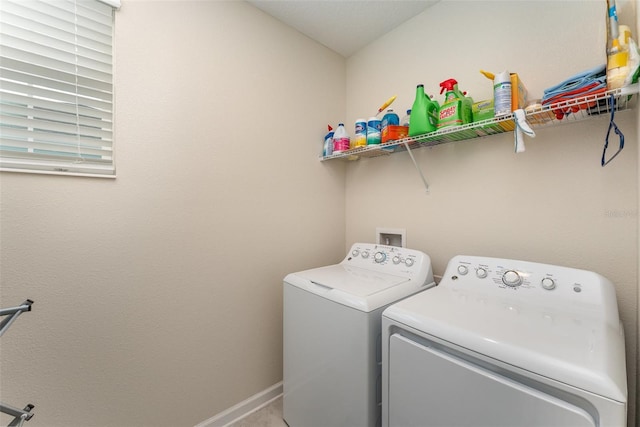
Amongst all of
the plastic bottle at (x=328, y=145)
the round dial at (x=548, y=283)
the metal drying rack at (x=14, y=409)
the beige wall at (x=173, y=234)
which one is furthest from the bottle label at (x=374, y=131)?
the metal drying rack at (x=14, y=409)

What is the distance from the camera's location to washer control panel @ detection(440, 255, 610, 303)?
105cm

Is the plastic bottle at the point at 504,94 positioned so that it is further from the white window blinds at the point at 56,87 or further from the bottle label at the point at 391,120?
the white window blinds at the point at 56,87

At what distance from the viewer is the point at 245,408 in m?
1.70

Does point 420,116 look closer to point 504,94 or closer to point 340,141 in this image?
point 504,94

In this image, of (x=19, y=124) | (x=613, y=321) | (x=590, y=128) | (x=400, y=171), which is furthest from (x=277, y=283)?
(x=590, y=128)

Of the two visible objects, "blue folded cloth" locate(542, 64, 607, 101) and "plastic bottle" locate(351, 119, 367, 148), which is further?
"plastic bottle" locate(351, 119, 367, 148)

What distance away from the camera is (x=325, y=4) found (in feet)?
5.67

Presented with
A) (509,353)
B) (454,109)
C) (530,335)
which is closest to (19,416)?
(509,353)

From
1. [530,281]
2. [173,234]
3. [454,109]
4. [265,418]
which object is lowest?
[265,418]

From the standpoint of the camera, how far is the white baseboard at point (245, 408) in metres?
1.58

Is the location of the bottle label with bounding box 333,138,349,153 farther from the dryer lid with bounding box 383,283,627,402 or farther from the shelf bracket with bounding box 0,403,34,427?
the shelf bracket with bounding box 0,403,34,427

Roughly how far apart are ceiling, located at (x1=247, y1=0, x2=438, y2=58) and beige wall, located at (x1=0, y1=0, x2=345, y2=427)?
96 millimetres

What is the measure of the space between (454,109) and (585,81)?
1.59ft

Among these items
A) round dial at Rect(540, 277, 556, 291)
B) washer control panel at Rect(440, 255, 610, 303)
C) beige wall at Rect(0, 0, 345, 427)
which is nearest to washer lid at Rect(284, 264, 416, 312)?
washer control panel at Rect(440, 255, 610, 303)
